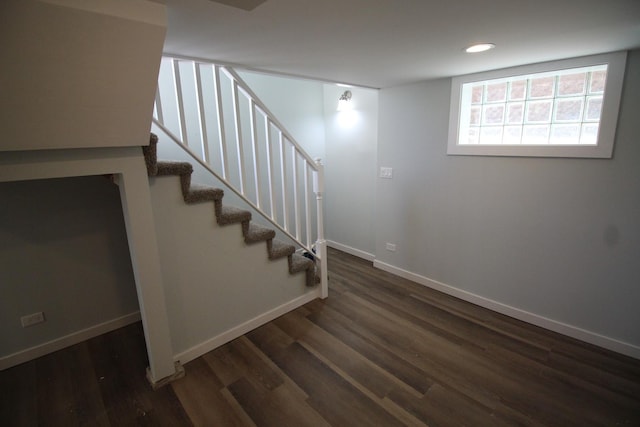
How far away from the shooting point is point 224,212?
237 centimetres

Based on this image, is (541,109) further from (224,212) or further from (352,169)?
(224,212)

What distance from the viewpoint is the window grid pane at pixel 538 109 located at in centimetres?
226

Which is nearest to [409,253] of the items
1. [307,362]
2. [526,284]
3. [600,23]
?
[526,284]

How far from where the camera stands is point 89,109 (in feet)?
4.41

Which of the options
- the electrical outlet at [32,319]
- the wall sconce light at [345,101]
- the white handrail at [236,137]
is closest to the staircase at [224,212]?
the white handrail at [236,137]

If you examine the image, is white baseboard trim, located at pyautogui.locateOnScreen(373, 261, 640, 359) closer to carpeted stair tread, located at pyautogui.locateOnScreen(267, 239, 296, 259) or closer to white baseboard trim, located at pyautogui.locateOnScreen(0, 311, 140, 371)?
carpeted stair tread, located at pyautogui.locateOnScreen(267, 239, 296, 259)

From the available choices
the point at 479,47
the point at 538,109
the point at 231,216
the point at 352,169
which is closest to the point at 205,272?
the point at 231,216

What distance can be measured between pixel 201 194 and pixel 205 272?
0.60m

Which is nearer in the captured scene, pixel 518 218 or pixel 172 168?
pixel 172 168

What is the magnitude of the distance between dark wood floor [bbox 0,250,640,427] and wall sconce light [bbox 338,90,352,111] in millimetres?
2702

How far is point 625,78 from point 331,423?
292cm

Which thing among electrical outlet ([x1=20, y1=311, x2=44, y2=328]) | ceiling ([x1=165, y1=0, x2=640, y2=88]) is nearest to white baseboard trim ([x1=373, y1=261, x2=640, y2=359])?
ceiling ([x1=165, y1=0, x2=640, y2=88])

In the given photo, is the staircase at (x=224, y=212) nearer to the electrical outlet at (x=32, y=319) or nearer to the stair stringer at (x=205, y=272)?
the stair stringer at (x=205, y=272)

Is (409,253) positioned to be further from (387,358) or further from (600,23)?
(600,23)
